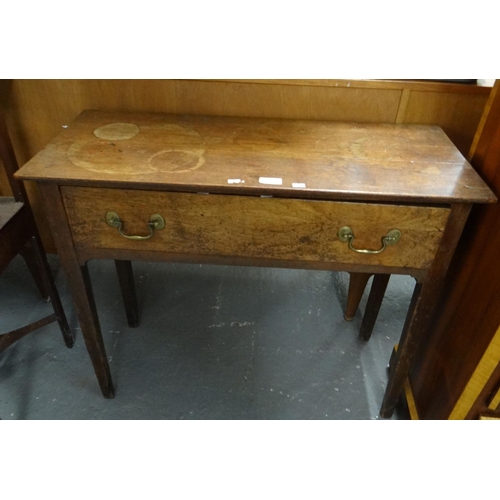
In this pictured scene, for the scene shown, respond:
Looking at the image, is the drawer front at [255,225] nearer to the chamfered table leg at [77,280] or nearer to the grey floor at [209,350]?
the chamfered table leg at [77,280]

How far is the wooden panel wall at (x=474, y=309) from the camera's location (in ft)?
2.92

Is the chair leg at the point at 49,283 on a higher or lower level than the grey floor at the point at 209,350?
higher

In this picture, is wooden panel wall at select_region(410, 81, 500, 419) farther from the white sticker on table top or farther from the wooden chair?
the wooden chair

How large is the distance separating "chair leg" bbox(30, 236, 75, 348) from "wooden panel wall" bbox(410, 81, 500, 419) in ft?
3.96

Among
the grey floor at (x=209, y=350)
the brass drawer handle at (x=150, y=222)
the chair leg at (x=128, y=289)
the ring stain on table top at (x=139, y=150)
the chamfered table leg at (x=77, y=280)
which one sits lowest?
the grey floor at (x=209, y=350)

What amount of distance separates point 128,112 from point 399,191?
0.83 m

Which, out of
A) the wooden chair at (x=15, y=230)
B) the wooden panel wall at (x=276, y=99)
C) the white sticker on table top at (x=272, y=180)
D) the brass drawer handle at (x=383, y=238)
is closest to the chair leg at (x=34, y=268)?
the wooden chair at (x=15, y=230)

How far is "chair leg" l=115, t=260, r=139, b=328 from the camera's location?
1.44 meters

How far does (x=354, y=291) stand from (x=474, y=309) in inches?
23.2

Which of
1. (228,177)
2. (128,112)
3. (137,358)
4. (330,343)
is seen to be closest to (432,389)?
(330,343)

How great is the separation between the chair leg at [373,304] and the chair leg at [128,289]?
85 cm

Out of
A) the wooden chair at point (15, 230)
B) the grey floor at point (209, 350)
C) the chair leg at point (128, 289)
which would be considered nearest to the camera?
the wooden chair at point (15, 230)

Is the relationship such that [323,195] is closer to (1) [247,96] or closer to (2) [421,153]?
(2) [421,153]

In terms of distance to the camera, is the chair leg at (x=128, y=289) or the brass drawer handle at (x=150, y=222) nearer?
the brass drawer handle at (x=150, y=222)
